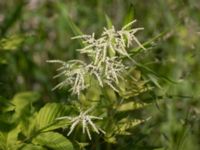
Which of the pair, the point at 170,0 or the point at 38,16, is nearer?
the point at 170,0

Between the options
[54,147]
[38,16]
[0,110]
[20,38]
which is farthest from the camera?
[38,16]

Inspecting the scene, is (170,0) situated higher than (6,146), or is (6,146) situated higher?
(170,0)

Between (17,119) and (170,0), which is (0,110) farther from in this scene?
(170,0)

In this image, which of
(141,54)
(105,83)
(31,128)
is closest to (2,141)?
(31,128)

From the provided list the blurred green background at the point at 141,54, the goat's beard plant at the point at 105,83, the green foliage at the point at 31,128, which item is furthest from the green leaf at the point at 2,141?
the blurred green background at the point at 141,54

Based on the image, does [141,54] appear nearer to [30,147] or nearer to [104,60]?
[104,60]

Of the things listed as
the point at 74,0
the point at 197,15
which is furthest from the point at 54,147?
the point at 74,0
